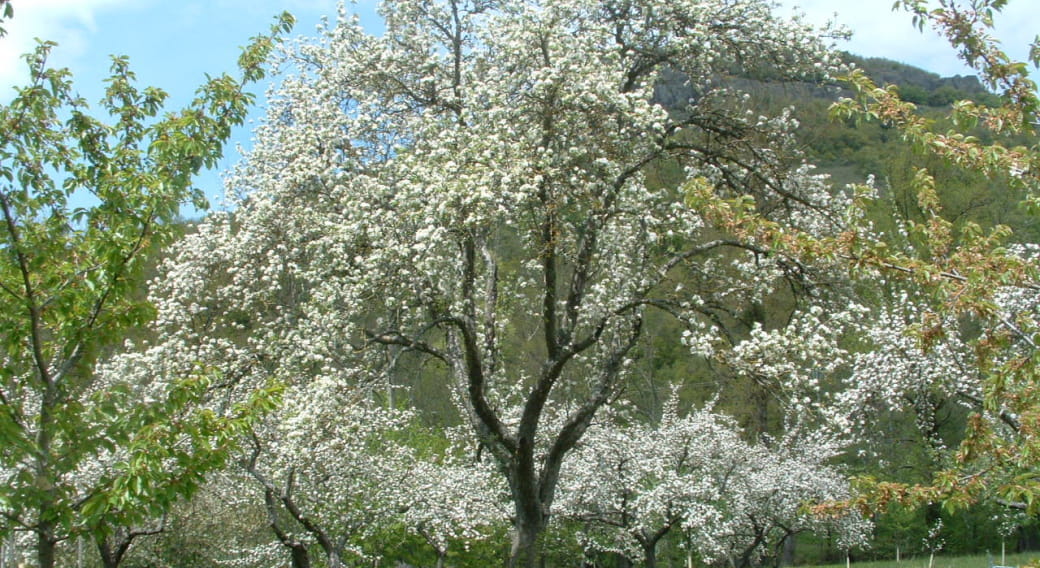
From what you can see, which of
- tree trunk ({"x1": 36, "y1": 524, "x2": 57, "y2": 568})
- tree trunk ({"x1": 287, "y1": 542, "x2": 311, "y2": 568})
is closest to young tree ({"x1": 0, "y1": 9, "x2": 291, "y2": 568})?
tree trunk ({"x1": 36, "y1": 524, "x2": 57, "y2": 568})

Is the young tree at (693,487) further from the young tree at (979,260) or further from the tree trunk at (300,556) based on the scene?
the young tree at (979,260)

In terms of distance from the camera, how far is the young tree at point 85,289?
5.46 m

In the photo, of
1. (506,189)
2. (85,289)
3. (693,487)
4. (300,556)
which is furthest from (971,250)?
(693,487)

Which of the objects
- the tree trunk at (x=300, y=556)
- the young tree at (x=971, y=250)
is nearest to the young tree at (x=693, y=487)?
the tree trunk at (x=300, y=556)

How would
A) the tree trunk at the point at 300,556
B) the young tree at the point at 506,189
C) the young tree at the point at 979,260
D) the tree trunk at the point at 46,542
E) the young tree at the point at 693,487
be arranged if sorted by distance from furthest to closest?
1. the young tree at the point at 693,487
2. the tree trunk at the point at 300,556
3. the young tree at the point at 506,189
4. the tree trunk at the point at 46,542
5. the young tree at the point at 979,260

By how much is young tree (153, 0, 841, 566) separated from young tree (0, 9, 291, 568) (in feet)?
8.50

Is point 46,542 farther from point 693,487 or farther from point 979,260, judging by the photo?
point 693,487

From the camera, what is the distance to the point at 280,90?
432 inches

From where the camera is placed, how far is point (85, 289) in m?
5.88

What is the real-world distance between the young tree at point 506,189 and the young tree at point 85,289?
2590 mm

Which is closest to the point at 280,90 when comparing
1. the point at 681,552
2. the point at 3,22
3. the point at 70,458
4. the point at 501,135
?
the point at 501,135

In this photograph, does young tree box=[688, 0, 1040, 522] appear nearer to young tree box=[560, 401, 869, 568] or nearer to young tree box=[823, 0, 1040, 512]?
young tree box=[823, 0, 1040, 512]

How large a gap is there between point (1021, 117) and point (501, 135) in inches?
198

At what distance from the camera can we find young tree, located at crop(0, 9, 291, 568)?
5.46 metres
